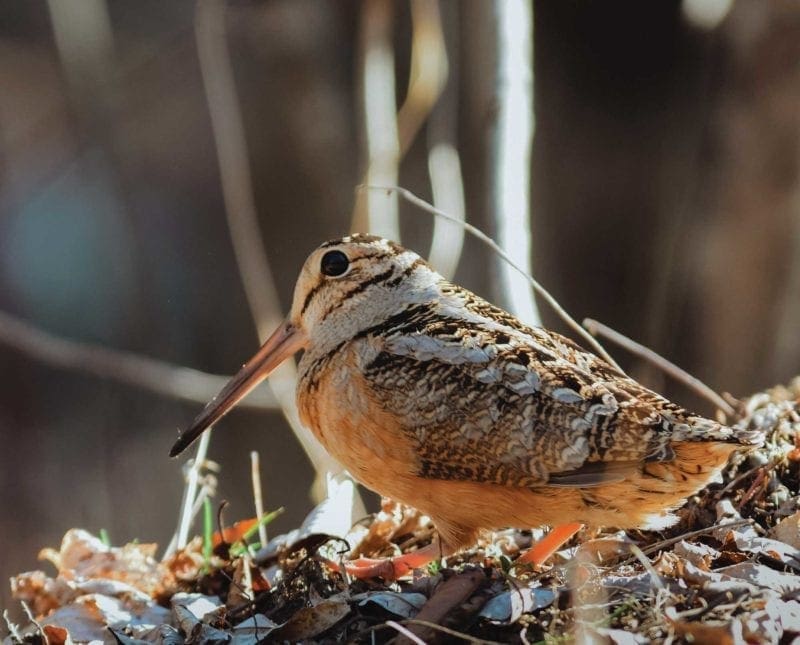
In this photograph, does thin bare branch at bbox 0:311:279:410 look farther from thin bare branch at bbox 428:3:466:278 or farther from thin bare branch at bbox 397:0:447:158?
thin bare branch at bbox 397:0:447:158

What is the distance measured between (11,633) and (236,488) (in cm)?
312

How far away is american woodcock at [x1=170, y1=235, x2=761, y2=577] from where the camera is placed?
256cm

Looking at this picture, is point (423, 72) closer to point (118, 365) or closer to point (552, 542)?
point (118, 365)

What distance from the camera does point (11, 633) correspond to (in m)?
2.80

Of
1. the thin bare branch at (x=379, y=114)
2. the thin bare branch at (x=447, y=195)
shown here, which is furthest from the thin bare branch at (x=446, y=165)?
the thin bare branch at (x=379, y=114)

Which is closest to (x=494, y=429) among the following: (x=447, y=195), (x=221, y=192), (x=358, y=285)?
(x=358, y=285)

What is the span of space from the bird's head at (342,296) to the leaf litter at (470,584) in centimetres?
42

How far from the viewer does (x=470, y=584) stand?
8.12 feet

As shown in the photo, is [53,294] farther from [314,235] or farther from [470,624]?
[470,624]

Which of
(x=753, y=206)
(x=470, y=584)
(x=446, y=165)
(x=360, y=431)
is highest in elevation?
(x=446, y=165)

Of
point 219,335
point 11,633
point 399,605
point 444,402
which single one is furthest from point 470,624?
point 219,335

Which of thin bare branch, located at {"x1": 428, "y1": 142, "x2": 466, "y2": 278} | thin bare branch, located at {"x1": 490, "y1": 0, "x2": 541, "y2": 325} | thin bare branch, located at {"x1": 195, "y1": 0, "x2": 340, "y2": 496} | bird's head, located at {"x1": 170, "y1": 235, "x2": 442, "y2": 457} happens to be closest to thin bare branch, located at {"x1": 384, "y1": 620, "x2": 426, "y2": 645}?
bird's head, located at {"x1": 170, "y1": 235, "x2": 442, "y2": 457}

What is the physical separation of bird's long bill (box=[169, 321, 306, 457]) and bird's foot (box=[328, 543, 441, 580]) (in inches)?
23.2

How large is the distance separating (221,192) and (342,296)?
3612mm
